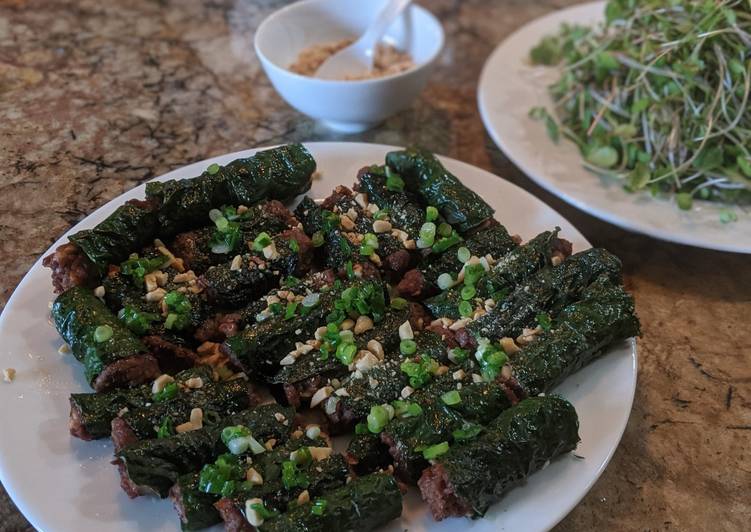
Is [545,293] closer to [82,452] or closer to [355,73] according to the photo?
[82,452]

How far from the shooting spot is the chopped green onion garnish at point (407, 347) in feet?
9.04

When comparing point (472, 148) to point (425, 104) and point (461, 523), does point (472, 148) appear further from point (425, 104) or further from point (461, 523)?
point (461, 523)

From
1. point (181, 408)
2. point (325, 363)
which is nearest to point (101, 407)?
point (181, 408)

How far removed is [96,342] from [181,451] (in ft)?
1.87

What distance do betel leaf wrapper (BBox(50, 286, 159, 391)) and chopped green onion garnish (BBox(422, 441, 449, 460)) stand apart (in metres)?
1.10

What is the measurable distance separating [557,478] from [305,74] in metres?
2.95

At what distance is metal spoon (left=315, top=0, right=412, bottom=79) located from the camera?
4.40m

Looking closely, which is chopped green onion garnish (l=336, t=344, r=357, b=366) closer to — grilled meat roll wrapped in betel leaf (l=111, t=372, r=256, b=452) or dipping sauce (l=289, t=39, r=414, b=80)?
grilled meat roll wrapped in betel leaf (l=111, t=372, r=256, b=452)

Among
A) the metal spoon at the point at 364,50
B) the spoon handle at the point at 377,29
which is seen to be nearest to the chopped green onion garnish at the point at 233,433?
the metal spoon at the point at 364,50

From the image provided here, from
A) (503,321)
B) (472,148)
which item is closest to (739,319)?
(503,321)

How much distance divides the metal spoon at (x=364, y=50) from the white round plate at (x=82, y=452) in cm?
212

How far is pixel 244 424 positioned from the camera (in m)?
2.48

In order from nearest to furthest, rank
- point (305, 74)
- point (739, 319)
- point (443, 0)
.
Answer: point (739, 319) < point (305, 74) < point (443, 0)

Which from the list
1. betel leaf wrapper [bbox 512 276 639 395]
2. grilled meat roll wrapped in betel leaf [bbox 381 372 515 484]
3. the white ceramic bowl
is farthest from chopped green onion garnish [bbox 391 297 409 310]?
the white ceramic bowl
